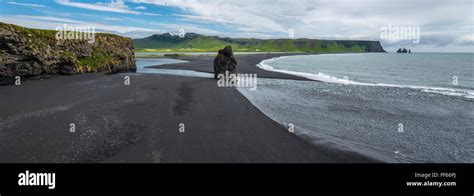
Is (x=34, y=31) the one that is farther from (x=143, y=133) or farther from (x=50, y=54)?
(x=143, y=133)

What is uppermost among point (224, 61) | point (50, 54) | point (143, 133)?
point (50, 54)

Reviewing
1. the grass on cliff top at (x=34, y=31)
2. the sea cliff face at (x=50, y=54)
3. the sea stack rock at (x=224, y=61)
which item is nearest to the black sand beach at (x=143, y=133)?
the sea cliff face at (x=50, y=54)

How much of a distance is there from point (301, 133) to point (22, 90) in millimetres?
32739

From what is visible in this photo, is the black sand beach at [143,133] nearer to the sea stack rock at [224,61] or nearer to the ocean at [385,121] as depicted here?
the ocean at [385,121]

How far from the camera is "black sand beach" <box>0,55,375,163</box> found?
1202 centimetres

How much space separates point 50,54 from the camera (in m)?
38.7

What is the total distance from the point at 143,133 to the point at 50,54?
117 feet

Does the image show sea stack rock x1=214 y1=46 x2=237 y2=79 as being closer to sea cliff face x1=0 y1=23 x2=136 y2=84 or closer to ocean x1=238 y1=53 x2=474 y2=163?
ocean x1=238 y1=53 x2=474 y2=163

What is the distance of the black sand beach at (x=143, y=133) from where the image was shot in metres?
12.0

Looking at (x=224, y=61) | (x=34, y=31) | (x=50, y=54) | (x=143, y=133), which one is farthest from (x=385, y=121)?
(x=34, y=31)
